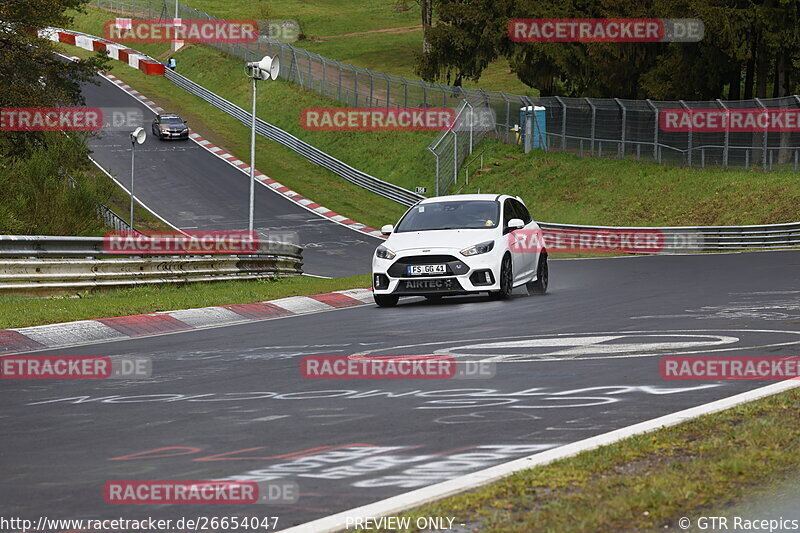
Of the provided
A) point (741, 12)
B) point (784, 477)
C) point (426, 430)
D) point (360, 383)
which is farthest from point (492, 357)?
point (741, 12)

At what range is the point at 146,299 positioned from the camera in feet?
59.1

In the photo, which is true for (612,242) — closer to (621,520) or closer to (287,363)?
(287,363)

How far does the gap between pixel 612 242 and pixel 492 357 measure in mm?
28490

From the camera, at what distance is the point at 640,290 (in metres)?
18.5

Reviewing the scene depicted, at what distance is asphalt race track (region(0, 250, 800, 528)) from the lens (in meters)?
6.17

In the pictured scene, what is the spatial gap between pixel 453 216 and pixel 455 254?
146 centimetres

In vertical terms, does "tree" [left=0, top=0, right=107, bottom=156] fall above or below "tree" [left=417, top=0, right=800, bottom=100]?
below
